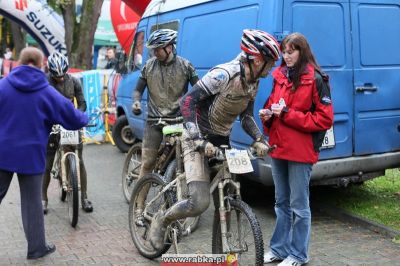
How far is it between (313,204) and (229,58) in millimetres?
2037

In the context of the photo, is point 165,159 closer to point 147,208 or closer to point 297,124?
point 147,208

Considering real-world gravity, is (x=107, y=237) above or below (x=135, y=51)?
below

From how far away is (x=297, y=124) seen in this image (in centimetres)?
408

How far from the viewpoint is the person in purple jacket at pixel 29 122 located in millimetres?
4242

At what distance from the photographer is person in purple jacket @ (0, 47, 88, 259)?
4.24 m

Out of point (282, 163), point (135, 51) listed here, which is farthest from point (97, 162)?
point (282, 163)

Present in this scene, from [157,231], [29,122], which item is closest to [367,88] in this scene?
[157,231]

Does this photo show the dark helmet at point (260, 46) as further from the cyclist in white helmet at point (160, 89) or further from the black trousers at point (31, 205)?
the black trousers at point (31, 205)

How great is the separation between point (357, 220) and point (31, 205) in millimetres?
3304

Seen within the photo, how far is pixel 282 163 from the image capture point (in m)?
4.34

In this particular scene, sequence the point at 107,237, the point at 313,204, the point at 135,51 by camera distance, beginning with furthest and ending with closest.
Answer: the point at 135,51 → the point at 313,204 → the point at 107,237

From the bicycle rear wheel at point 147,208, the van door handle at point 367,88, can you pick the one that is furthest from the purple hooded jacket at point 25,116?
the van door handle at point 367,88

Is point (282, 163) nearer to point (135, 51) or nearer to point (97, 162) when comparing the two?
point (135, 51)

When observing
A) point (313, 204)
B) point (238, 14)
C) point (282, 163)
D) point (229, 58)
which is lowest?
point (313, 204)
